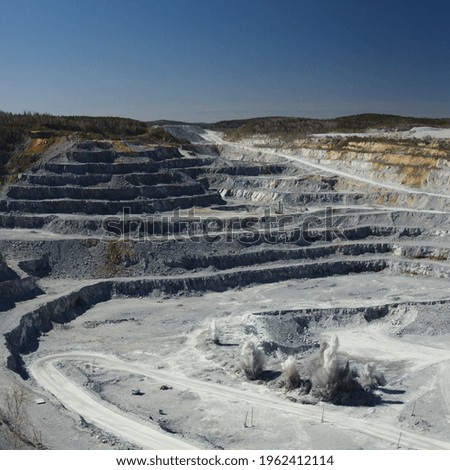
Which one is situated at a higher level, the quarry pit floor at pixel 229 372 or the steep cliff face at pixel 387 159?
the steep cliff face at pixel 387 159

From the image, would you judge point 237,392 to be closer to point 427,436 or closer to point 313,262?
point 427,436

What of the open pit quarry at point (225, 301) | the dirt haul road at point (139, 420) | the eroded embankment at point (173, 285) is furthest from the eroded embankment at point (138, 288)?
the dirt haul road at point (139, 420)

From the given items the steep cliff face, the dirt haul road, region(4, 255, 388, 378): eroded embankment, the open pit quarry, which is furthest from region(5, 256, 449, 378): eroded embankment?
the steep cliff face

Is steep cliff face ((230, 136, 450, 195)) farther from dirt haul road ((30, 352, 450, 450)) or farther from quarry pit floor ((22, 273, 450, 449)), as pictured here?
dirt haul road ((30, 352, 450, 450))

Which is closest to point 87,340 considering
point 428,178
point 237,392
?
point 237,392

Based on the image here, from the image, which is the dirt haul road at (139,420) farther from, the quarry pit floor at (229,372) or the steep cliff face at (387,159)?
the steep cliff face at (387,159)

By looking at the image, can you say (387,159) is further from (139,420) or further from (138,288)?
(139,420)

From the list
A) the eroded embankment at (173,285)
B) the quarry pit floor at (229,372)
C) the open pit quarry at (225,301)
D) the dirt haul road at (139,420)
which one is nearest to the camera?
the dirt haul road at (139,420)
